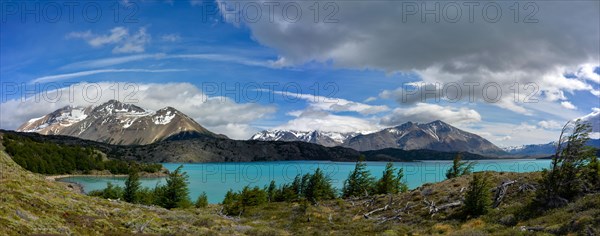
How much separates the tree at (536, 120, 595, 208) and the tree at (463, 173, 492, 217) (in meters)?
4.06

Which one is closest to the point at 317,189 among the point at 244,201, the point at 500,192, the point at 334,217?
the point at 244,201

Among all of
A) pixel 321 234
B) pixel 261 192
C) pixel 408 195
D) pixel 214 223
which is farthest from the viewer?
pixel 261 192

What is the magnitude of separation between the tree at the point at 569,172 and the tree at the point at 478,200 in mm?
4060

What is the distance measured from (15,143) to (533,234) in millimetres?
229289

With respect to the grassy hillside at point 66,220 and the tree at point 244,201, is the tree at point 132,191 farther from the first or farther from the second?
the grassy hillside at point 66,220

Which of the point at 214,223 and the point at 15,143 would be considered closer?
the point at 214,223

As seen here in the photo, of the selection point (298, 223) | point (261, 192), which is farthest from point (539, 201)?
point (261, 192)

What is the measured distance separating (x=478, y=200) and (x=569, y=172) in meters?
7.62

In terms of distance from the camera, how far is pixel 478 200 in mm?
34094

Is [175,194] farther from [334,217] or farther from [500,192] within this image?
[500,192]

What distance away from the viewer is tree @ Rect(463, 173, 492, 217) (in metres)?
33.8

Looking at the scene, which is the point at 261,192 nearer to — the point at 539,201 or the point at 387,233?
the point at 387,233

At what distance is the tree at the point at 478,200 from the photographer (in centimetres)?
3384

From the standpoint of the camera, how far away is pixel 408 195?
158 feet
